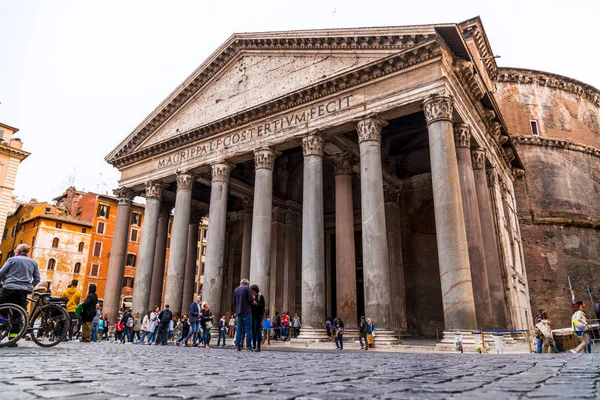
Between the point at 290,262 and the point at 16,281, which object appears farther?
the point at 290,262

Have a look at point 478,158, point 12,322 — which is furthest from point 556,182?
point 12,322

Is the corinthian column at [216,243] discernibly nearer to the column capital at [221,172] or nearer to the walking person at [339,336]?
the column capital at [221,172]

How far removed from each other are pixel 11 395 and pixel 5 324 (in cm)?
441

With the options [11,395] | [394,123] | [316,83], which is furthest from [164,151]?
[11,395]

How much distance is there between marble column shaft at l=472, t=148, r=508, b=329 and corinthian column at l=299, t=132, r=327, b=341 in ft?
19.2

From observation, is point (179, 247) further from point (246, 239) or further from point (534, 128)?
point (534, 128)

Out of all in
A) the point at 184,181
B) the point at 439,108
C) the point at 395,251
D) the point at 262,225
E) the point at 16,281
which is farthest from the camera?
the point at 395,251

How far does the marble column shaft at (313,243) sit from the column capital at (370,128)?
1646mm

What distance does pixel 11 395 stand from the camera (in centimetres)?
191

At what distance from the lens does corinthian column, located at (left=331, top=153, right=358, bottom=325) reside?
41.4ft

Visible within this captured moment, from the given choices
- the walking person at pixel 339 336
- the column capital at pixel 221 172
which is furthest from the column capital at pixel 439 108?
the column capital at pixel 221 172

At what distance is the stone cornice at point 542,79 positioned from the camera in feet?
78.4

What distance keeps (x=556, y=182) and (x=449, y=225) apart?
16.0m

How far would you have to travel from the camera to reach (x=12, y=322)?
551 cm
